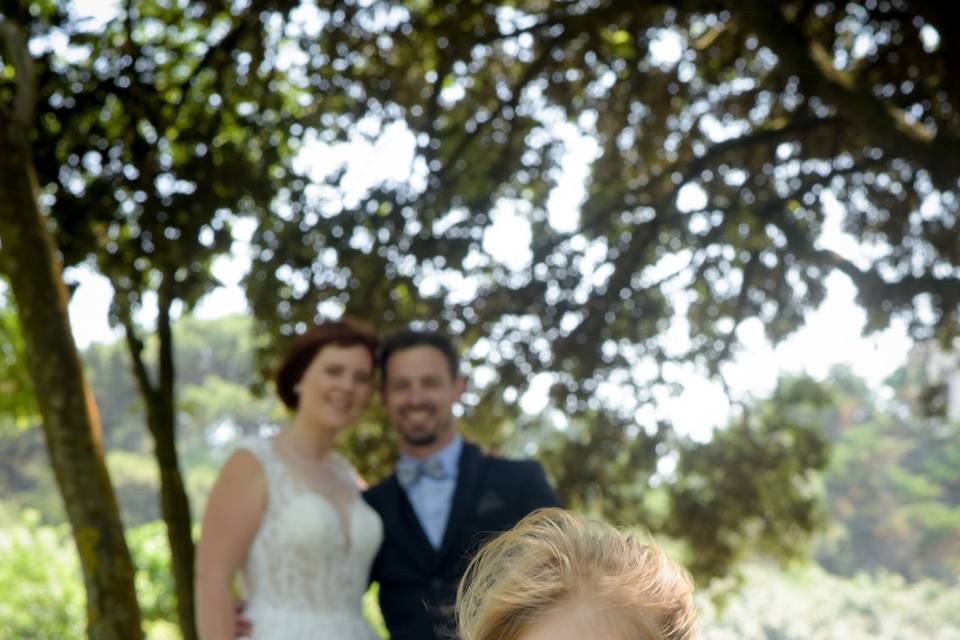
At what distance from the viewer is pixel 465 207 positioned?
9.04 metres

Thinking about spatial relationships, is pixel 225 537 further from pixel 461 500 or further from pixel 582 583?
pixel 582 583

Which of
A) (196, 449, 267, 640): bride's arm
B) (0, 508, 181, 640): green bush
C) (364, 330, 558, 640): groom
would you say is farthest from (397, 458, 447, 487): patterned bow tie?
(0, 508, 181, 640): green bush

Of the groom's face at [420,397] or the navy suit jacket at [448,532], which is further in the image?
the groom's face at [420,397]

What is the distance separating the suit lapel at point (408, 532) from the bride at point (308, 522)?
14cm

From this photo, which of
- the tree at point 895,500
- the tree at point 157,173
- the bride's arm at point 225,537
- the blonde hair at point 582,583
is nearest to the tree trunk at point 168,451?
the tree at point 157,173

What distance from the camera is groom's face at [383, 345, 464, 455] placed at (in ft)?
17.3

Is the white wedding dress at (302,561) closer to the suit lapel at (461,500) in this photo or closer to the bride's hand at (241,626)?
the bride's hand at (241,626)

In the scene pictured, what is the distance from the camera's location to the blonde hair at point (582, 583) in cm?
153

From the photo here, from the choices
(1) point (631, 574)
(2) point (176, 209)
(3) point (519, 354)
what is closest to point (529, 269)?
(3) point (519, 354)

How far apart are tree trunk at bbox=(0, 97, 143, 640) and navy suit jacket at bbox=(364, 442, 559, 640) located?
139cm

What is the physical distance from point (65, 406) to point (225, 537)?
1321 mm

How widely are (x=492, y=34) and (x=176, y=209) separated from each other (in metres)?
2.53

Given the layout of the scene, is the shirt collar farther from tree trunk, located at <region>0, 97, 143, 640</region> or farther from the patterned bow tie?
Result: tree trunk, located at <region>0, 97, 143, 640</region>

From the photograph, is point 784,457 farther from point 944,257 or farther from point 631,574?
point 631,574
